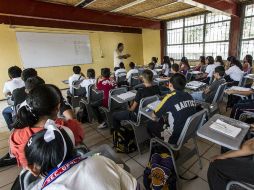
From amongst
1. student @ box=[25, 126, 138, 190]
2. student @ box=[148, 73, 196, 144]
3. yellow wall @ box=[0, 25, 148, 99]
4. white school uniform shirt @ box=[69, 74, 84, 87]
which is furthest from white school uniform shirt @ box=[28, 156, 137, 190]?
yellow wall @ box=[0, 25, 148, 99]

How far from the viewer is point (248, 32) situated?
5.68 metres

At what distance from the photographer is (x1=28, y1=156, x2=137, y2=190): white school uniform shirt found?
0.57 meters

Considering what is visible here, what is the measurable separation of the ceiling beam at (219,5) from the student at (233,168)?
3527mm

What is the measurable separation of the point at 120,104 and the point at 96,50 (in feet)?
17.6

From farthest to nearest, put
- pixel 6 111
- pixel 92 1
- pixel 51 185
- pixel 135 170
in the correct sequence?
pixel 92 1 < pixel 6 111 < pixel 135 170 < pixel 51 185

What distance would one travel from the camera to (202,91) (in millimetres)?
2875

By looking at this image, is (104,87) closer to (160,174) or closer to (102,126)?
(102,126)

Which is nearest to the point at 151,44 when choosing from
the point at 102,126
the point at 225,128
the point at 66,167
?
the point at 102,126

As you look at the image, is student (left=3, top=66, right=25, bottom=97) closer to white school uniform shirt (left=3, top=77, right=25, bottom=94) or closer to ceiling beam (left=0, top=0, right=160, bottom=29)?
white school uniform shirt (left=3, top=77, right=25, bottom=94)

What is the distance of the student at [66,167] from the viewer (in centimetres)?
58

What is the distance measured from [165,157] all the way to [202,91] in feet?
5.80

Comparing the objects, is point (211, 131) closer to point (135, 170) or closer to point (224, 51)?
point (135, 170)

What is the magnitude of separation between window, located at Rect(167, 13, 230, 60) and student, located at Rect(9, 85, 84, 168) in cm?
700

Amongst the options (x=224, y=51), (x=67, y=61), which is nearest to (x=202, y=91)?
(x=224, y=51)
